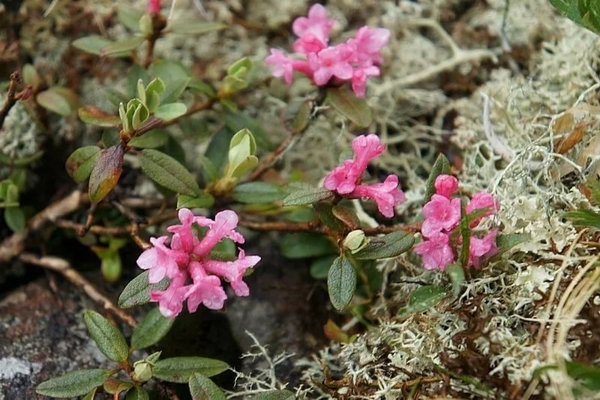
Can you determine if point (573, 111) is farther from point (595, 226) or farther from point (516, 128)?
point (595, 226)

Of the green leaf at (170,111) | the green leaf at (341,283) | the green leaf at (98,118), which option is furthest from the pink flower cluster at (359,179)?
the green leaf at (98,118)

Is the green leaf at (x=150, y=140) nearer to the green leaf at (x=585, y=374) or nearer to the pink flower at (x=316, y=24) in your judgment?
the pink flower at (x=316, y=24)

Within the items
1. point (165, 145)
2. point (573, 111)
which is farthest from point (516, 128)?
point (165, 145)

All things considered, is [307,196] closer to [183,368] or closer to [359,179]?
[359,179]

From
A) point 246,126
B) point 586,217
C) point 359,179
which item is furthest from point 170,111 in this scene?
point 586,217

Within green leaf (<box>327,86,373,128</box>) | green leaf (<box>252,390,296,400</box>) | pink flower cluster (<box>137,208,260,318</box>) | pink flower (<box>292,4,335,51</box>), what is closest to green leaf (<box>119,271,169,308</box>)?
pink flower cluster (<box>137,208,260,318</box>)

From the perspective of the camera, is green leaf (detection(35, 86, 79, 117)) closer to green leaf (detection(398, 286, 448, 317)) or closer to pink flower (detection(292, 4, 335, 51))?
pink flower (detection(292, 4, 335, 51))
